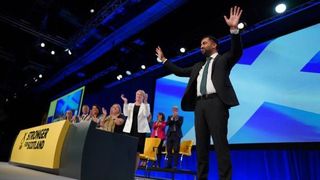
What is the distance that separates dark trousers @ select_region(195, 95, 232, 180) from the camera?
2.12m

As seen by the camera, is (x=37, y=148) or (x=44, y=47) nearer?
(x=37, y=148)

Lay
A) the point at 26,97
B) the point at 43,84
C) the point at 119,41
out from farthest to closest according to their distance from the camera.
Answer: the point at 26,97
the point at 43,84
the point at 119,41

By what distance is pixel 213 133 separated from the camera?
7.23ft

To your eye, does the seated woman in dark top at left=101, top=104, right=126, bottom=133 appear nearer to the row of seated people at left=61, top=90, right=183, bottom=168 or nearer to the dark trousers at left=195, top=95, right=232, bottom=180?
the row of seated people at left=61, top=90, right=183, bottom=168

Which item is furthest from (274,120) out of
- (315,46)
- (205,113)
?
(205,113)

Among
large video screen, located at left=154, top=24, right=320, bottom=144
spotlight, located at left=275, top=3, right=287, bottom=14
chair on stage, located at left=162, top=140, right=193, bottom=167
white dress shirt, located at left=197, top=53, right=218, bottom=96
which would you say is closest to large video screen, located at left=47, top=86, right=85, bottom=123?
chair on stage, located at left=162, top=140, right=193, bottom=167

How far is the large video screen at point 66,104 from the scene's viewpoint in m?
10.0

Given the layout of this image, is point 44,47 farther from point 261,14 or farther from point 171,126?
point 261,14

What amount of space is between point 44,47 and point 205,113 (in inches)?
300

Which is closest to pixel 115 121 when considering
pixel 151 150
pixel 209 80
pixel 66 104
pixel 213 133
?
pixel 151 150

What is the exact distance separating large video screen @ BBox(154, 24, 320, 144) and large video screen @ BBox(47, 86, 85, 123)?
5.86 m

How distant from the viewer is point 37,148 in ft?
13.0

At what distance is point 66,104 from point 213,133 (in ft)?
31.7

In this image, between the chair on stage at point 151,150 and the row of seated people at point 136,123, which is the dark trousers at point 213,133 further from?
the chair on stage at point 151,150
